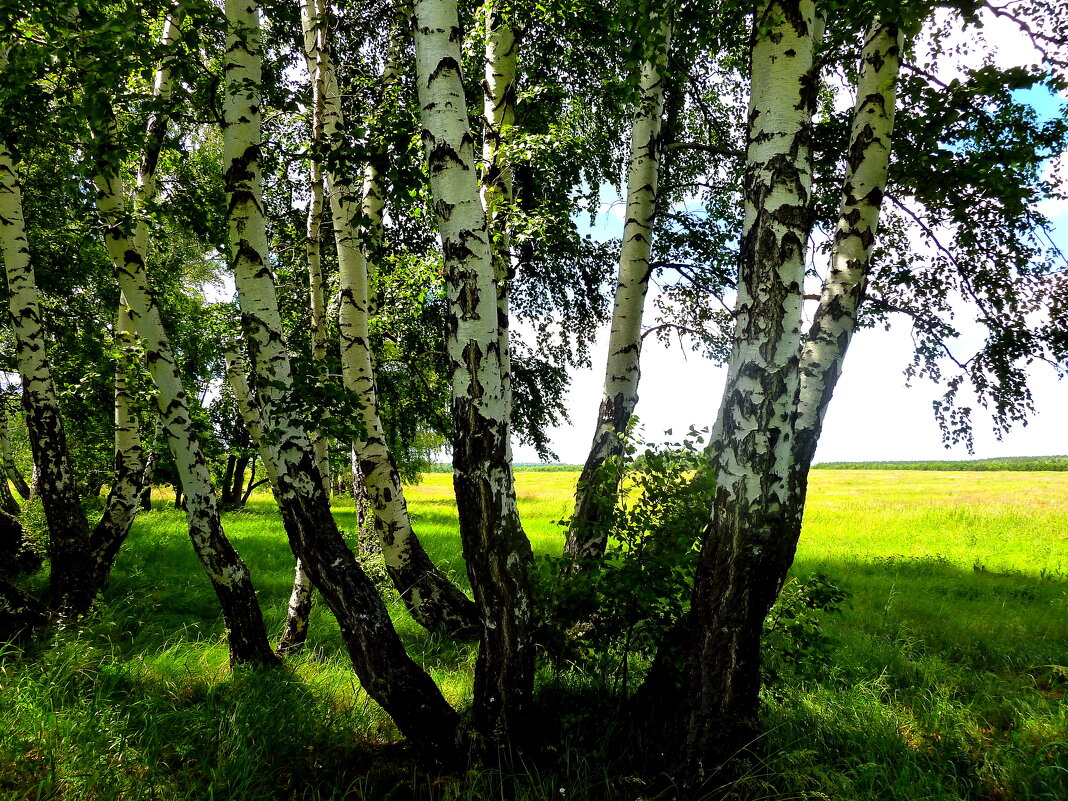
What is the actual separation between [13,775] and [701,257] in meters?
7.90

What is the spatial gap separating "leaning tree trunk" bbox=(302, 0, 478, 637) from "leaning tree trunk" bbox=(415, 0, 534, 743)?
7.22ft

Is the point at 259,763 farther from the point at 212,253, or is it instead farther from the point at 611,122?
the point at 212,253

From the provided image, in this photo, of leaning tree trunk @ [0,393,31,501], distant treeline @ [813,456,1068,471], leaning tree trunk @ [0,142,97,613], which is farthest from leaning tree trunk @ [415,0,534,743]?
distant treeline @ [813,456,1068,471]

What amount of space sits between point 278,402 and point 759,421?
2.75m

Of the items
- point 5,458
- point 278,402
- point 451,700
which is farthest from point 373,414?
point 5,458

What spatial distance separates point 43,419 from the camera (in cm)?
520

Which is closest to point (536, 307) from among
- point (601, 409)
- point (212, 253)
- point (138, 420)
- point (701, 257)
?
point (701, 257)

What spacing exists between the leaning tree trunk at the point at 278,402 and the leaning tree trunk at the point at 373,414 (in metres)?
1.30

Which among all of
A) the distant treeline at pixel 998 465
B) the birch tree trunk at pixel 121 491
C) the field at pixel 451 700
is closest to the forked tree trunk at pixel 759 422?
the field at pixel 451 700

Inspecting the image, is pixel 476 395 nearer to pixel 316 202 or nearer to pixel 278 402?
pixel 278 402

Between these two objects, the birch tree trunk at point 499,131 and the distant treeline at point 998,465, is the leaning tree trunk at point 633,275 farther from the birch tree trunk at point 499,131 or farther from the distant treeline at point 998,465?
the distant treeline at point 998,465

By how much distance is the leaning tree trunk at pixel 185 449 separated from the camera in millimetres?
4188

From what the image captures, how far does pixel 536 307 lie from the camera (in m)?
9.59

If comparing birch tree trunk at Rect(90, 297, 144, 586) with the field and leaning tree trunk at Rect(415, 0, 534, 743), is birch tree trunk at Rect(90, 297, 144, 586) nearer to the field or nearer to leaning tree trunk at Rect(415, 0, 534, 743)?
the field
